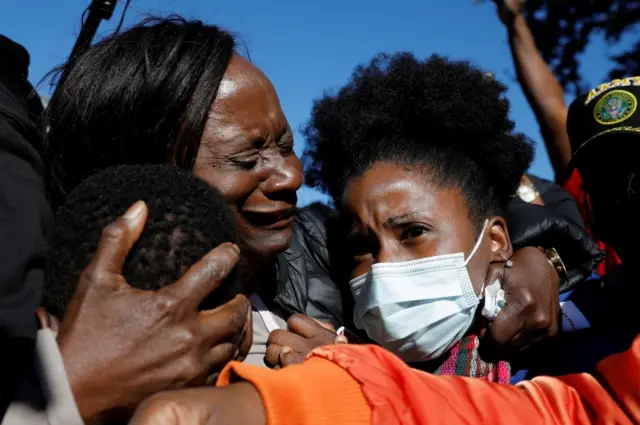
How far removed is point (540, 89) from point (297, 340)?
8.06 feet

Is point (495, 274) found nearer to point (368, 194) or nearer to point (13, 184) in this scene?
point (368, 194)

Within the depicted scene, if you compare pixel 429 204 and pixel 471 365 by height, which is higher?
pixel 429 204

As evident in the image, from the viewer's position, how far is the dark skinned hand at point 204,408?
1.10 metres

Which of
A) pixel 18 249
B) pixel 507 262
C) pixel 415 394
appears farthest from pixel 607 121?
pixel 18 249

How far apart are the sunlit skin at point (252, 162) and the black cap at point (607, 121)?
38.0 inches

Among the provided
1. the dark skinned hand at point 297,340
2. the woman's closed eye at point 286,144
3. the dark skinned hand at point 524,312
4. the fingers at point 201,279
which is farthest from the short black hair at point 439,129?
the fingers at point 201,279

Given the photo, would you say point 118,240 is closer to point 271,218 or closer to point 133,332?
point 133,332

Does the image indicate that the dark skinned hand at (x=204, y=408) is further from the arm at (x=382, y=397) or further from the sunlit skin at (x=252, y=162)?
the sunlit skin at (x=252, y=162)

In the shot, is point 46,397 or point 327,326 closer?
point 46,397

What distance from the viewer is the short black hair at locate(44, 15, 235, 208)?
2117mm

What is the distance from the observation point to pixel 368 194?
2570 millimetres

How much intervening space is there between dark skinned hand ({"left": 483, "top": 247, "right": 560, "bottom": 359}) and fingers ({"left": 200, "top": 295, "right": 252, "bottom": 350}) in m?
1.17

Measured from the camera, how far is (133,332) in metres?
1.39

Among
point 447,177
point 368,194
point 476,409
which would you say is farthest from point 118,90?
point 476,409
